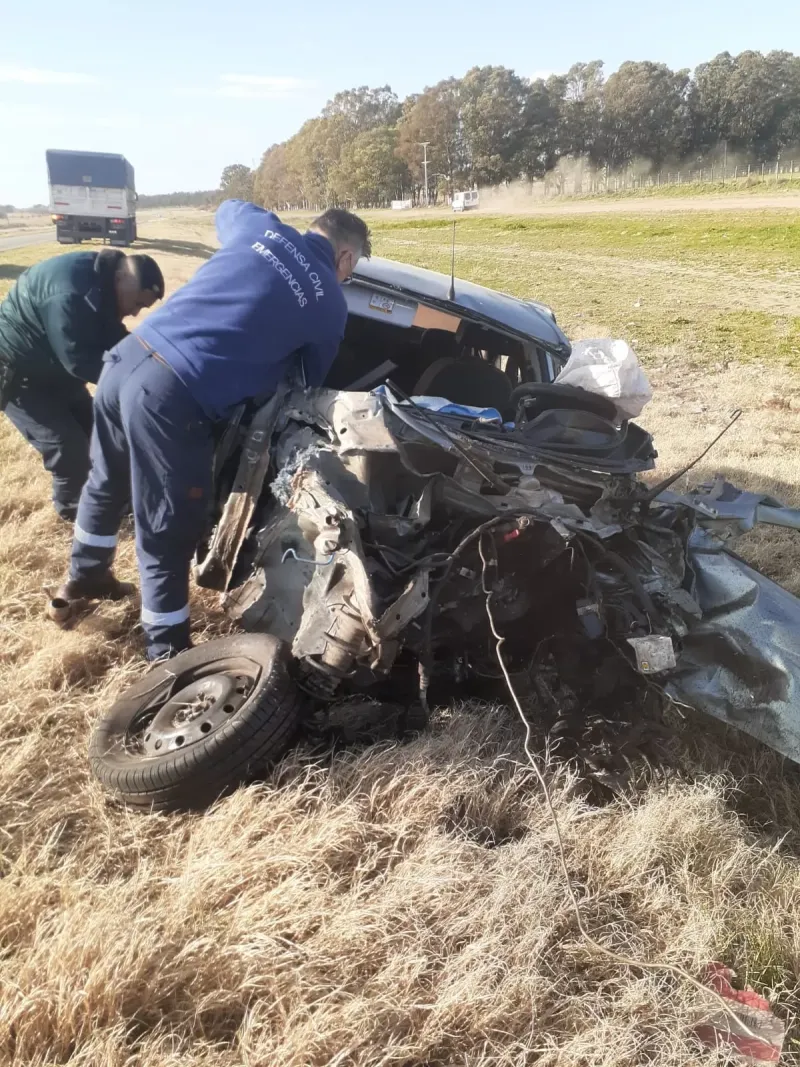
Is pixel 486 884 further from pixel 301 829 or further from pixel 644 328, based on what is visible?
pixel 644 328

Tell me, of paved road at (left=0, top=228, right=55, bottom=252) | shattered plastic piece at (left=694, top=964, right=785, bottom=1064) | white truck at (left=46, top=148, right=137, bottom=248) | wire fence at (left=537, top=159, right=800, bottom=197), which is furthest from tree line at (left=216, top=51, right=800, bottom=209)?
shattered plastic piece at (left=694, top=964, right=785, bottom=1064)

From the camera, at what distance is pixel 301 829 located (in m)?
2.09

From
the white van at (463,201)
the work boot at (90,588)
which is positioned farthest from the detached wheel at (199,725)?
the white van at (463,201)

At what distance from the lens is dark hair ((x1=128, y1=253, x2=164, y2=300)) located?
3.39 m

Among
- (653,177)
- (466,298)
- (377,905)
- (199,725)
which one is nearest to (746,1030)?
(377,905)

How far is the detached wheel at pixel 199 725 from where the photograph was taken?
7.15 ft

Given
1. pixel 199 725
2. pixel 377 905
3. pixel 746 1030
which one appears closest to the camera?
pixel 746 1030

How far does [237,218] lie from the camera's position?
120 inches

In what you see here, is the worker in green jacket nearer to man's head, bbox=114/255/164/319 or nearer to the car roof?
man's head, bbox=114/255/164/319

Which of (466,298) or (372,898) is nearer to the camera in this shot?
(372,898)

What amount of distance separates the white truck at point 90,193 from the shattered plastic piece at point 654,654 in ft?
83.1

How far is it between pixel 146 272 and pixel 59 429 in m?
1.00

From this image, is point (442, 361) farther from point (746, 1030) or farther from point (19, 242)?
point (19, 242)

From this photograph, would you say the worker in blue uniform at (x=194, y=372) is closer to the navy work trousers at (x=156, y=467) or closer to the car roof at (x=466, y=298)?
the navy work trousers at (x=156, y=467)
